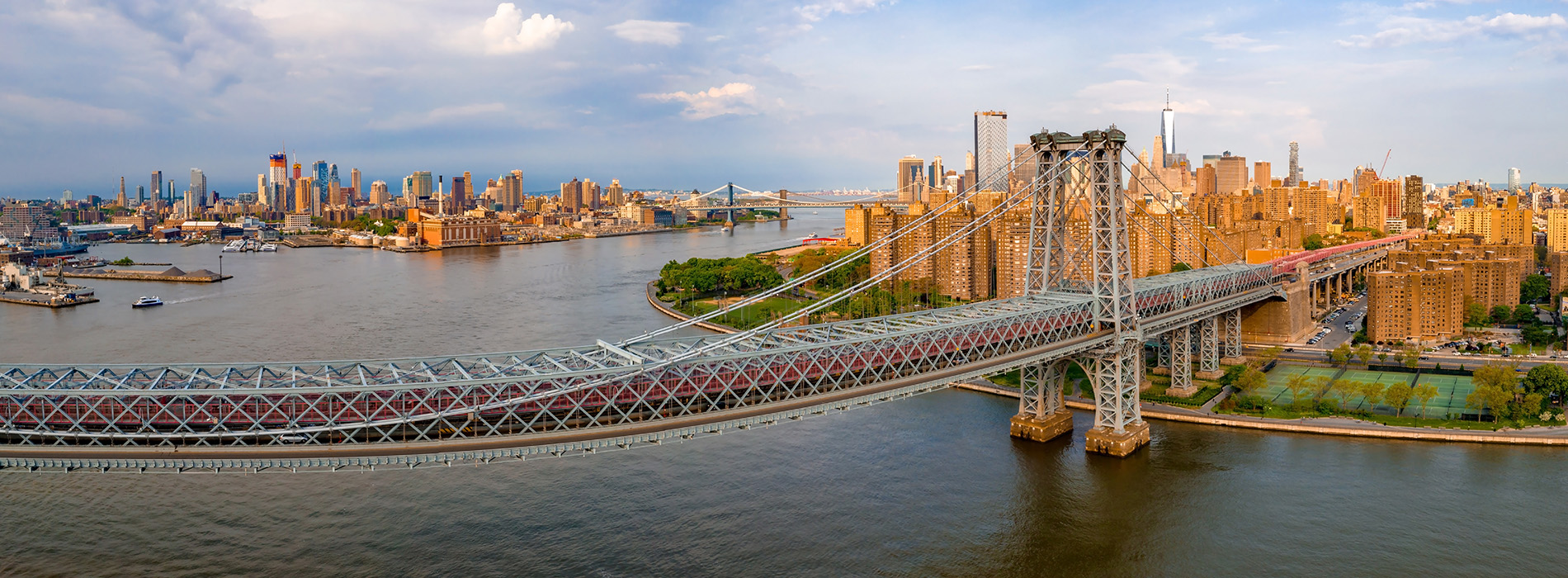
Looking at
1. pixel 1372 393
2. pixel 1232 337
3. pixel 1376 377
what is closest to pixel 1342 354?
pixel 1376 377

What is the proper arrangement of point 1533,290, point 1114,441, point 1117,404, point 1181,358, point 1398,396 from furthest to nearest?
1. point 1533,290
2. point 1181,358
3. point 1398,396
4. point 1117,404
5. point 1114,441

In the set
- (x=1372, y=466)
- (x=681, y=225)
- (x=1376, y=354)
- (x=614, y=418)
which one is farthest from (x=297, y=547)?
(x=681, y=225)

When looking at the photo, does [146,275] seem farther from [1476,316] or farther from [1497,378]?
[1476,316]

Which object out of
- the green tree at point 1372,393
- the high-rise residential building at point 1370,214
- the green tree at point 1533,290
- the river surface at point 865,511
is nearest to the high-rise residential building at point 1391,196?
the high-rise residential building at point 1370,214

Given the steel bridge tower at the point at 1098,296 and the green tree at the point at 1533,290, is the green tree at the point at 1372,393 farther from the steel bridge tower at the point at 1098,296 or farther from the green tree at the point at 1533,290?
the green tree at the point at 1533,290

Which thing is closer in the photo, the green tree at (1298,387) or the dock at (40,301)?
the green tree at (1298,387)
